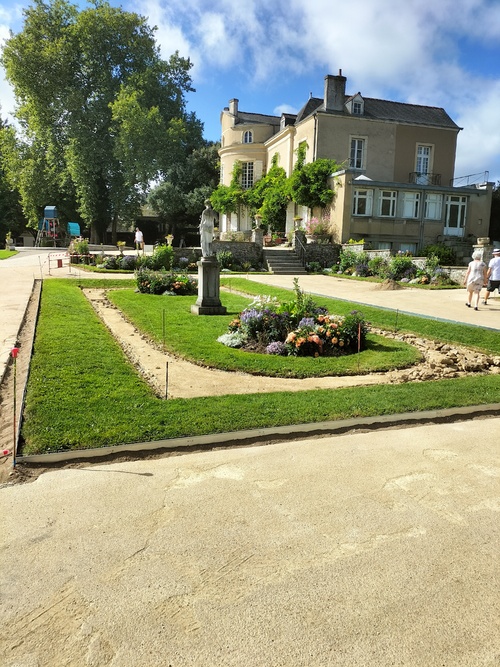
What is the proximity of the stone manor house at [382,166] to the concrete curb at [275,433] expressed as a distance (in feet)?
73.5

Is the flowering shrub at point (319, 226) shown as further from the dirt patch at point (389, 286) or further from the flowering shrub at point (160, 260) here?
the dirt patch at point (389, 286)

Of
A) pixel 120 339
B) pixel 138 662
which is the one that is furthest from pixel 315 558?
pixel 120 339

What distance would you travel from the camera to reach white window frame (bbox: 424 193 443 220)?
27.6 m

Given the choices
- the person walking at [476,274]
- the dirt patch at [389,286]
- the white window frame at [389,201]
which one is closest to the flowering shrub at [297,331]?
the person walking at [476,274]

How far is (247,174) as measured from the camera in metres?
A: 36.3

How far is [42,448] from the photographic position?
13.5 feet

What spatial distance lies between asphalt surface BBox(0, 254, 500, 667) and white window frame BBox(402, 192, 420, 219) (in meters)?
25.5

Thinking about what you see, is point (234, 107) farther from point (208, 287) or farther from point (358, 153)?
point (208, 287)

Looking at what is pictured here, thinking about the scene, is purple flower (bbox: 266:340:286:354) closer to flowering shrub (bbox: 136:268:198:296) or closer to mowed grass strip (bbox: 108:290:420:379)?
mowed grass strip (bbox: 108:290:420:379)

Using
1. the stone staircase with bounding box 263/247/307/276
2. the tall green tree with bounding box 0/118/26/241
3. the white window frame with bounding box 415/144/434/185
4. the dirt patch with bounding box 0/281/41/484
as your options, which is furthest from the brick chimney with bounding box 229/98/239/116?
the dirt patch with bounding box 0/281/41/484

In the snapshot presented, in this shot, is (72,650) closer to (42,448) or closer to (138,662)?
(138,662)

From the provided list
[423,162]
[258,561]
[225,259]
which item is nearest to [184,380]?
[258,561]

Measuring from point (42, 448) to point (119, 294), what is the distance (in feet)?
39.5

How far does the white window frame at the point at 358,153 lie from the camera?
99.3 feet
